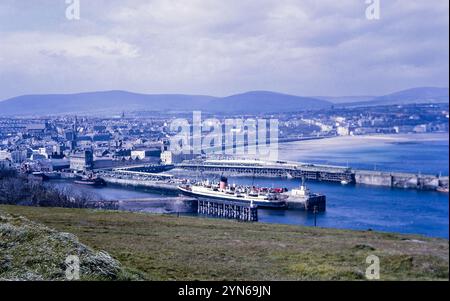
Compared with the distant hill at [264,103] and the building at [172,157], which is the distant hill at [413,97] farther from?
the building at [172,157]

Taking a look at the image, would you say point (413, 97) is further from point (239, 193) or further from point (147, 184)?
point (147, 184)

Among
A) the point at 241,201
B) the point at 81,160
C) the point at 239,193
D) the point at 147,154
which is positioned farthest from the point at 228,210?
the point at 81,160

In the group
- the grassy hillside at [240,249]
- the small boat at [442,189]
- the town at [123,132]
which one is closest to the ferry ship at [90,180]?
the town at [123,132]

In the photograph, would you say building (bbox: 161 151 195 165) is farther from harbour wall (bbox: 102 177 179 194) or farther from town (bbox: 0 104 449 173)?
harbour wall (bbox: 102 177 179 194)

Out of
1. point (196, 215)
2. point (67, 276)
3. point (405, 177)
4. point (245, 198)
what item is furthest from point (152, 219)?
point (405, 177)

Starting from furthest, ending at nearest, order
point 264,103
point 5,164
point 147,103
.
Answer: point 147,103, point 264,103, point 5,164

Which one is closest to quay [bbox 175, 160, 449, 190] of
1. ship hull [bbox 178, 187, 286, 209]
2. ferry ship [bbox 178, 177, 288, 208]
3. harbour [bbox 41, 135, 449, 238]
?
harbour [bbox 41, 135, 449, 238]
